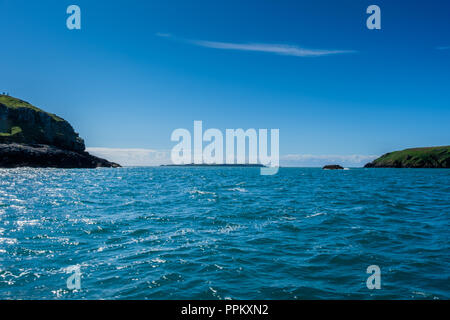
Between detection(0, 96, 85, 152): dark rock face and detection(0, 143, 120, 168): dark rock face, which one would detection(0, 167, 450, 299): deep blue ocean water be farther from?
detection(0, 96, 85, 152): dark rock face

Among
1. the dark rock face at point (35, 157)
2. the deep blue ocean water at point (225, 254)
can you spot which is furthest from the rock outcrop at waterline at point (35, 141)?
the deep blue ocean water at point (225, 254)

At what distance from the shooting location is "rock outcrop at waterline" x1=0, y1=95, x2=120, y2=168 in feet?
401

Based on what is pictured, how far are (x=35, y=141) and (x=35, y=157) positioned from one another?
2244 centimetres

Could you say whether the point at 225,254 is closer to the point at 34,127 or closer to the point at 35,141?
the point at 35,141

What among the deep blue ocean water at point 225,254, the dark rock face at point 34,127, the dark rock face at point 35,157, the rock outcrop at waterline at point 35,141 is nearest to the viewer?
the deep blue ocean water at point 225,254

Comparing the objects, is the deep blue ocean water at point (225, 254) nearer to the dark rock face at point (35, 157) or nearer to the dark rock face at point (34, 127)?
the dark rock face at point (35, 157)

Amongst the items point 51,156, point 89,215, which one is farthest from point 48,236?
point 51,156

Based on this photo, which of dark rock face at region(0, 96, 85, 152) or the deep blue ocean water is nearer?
the deep blue ocean water

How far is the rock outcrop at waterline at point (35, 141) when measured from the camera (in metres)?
122

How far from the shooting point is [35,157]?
128 meters

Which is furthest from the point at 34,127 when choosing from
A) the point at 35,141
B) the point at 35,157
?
the point at 35,157

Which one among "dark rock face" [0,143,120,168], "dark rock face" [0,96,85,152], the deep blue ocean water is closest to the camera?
the deep blue ocean water

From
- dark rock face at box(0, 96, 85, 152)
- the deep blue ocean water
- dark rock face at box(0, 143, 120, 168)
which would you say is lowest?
the deep blue ocean water

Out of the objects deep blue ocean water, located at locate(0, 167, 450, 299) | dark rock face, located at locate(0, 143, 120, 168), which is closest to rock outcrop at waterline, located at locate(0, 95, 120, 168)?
dark rock face, located at locate(0, 143, 120, 168)
